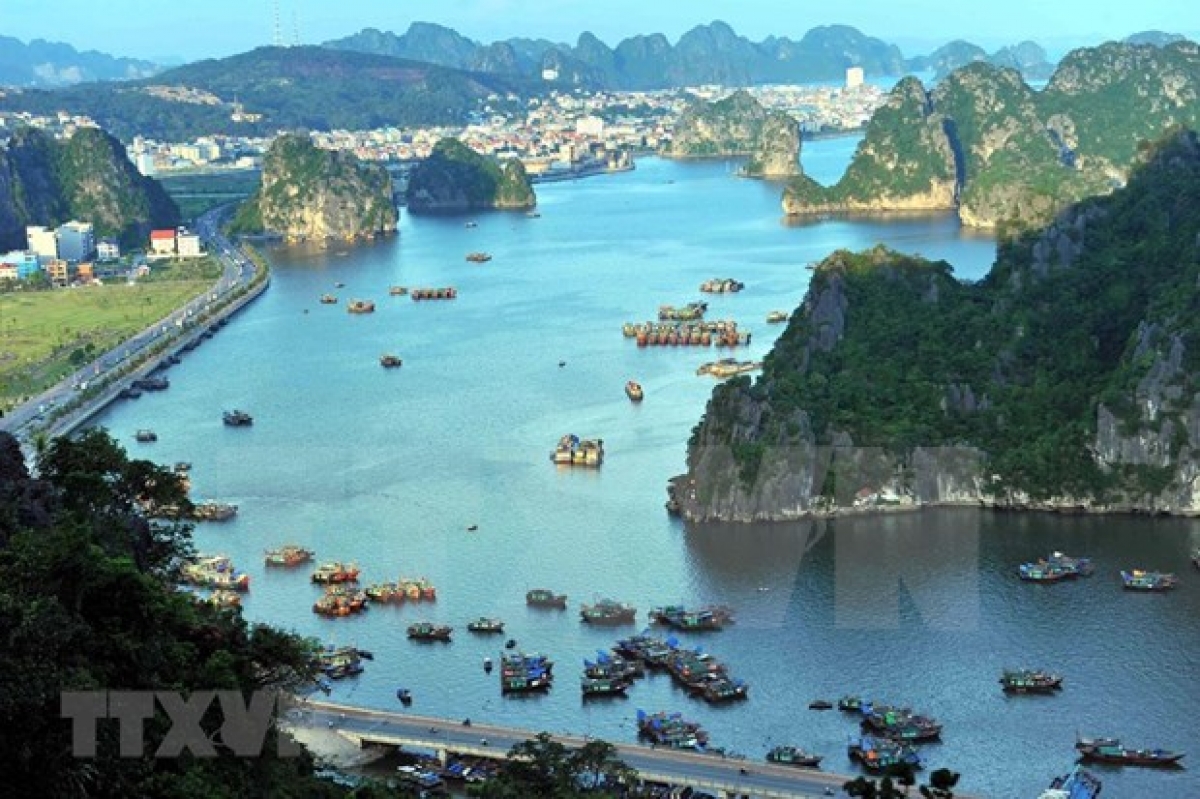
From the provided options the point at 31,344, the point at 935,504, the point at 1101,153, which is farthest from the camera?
the point at 1101,153

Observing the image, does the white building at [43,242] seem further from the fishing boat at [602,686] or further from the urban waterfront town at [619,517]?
the fishing boat at [602,686]

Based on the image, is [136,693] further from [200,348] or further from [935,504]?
[200,348]

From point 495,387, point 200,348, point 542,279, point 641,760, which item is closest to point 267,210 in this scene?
point 542,279

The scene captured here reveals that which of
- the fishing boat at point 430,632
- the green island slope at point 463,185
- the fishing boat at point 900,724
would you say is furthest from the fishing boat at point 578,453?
the green island slope at point 463,185

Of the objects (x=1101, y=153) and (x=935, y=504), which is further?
(x=1101, y=153)

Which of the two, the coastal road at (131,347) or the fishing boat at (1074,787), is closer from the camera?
the fishing boat at (1074,787)
